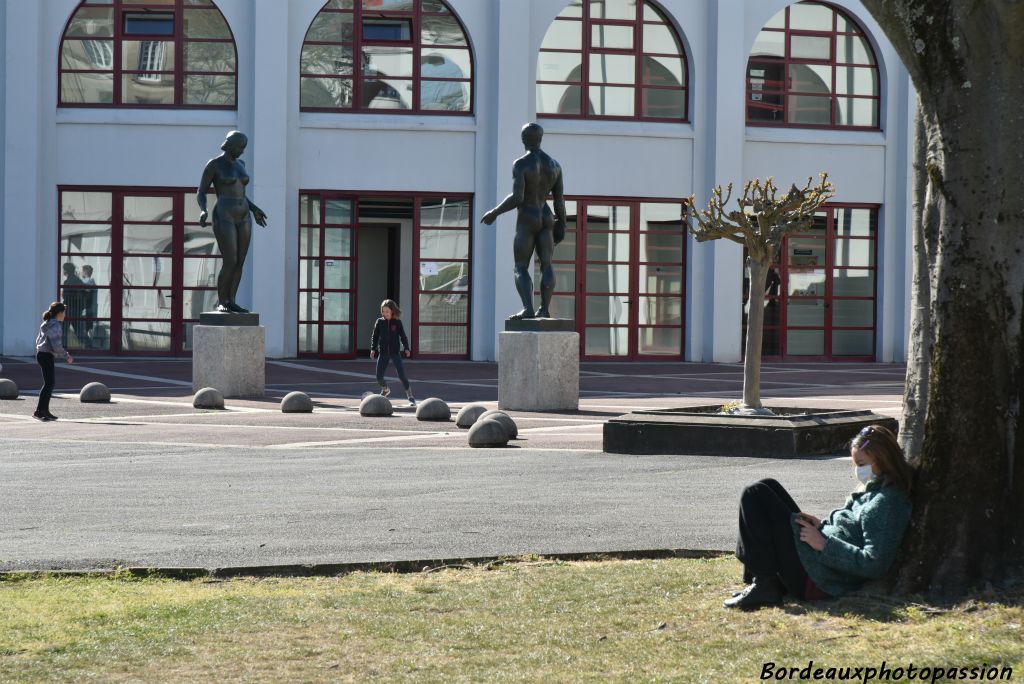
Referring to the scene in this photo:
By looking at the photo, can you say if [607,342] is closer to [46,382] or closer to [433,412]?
[433,412]

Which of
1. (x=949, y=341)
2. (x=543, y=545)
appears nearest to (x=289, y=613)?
(x=543, y=545)

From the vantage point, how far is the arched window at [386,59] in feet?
99.5

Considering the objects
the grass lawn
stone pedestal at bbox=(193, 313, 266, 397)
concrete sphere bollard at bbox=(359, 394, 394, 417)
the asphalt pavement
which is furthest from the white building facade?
the grass lawn

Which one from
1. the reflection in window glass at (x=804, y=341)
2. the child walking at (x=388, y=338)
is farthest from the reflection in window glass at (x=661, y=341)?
the child walking at (x=388, y=338)

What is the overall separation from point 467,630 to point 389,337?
1405cm

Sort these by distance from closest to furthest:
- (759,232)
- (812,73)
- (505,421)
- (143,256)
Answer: (505,421) → (759,232) → (143,256) → (812,73)

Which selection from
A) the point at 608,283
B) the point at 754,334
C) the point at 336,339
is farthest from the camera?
the point at 608,283

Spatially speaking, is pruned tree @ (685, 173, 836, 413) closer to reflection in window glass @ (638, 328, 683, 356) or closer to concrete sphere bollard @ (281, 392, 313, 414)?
concrete sphere bollard @ (281, 392, 313, 414)

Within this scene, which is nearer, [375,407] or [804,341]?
[375,407]

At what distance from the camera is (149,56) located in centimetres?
3020

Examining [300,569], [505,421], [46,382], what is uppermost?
[46,382]

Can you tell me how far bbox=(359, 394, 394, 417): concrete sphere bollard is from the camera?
1750 cm

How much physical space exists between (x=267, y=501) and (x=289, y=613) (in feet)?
11.9

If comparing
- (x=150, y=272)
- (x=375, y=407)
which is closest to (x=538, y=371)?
(x=375, y=407)
